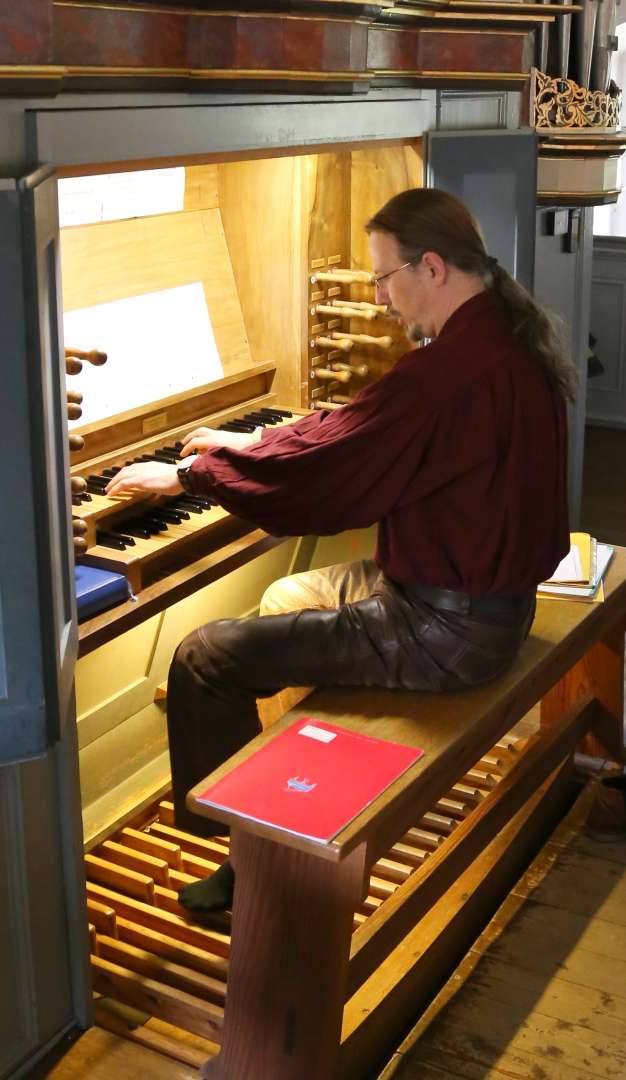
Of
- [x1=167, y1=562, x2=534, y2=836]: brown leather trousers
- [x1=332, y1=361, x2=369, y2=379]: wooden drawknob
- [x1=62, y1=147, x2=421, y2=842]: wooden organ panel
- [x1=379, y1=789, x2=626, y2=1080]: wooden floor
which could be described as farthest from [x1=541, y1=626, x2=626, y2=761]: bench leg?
[x1=332, y1=361, x2=369, y2=379]: wooden drawknob

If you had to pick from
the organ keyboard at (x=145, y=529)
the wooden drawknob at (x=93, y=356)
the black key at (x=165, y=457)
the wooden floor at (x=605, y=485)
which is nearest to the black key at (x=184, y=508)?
the organ keyboard at (x=145, y=529)

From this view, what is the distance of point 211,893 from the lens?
9.97ft

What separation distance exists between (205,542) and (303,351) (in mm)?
1002

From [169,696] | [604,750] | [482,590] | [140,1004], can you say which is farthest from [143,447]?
[604,750]

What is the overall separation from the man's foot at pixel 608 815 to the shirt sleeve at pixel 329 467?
3.97 feet

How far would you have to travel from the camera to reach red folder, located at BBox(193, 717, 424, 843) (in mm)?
2312

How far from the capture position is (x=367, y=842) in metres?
2.33

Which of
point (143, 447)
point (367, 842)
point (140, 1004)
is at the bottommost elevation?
point (140, 1004)

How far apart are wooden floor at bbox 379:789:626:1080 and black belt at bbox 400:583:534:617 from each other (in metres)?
0.83

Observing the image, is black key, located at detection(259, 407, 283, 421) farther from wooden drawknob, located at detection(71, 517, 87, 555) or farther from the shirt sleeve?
wooden drawknob, located at detection(71, 517, 87, 555)

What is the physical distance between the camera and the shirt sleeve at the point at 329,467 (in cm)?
269

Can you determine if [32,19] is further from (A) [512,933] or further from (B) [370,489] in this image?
(A) [512,933]

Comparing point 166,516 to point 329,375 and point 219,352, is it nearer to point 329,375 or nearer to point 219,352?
point 219,352

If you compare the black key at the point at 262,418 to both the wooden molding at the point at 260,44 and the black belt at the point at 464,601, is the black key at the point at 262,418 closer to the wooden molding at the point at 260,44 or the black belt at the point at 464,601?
A: the wooden molding at the point at 260,44
